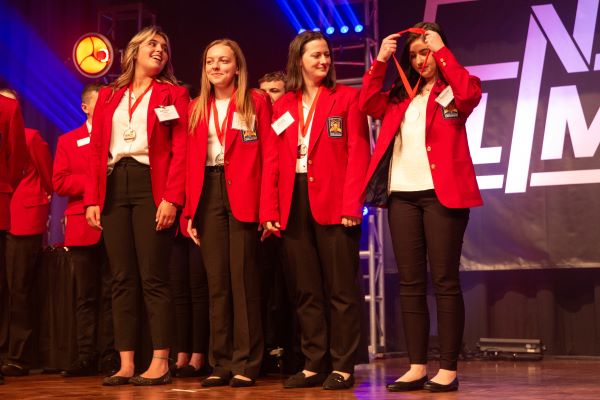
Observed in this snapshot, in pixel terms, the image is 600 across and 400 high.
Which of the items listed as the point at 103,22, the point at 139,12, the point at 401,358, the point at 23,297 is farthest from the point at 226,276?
the point at 103,22

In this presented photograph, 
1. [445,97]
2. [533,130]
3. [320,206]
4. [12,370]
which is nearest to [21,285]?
[12,370]

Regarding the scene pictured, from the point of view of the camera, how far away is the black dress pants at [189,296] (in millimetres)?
4121

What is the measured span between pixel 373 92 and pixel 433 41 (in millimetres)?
324

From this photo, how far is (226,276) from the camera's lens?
11.5ft

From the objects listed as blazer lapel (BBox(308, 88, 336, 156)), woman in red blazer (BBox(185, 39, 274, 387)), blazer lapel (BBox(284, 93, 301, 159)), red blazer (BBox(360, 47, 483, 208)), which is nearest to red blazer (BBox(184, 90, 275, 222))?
woman in red blazer (BBox(185, 39, 274, 387))

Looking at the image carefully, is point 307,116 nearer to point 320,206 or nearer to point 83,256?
point 320,206

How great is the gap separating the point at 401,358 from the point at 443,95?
2782 mm

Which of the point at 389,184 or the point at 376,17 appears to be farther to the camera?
the point at 376,17

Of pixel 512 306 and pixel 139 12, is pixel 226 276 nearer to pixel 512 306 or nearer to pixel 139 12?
pixel 512 306

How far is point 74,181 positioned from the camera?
4.36 meters

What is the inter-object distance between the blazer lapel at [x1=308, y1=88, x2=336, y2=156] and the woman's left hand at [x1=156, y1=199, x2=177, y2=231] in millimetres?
644

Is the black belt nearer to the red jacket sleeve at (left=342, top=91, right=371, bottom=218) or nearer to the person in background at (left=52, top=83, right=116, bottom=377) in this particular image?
the red jacket sleeve at (left=342, top=91, right=371, bottom=218)

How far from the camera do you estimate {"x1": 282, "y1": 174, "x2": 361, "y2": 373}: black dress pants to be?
335 cm

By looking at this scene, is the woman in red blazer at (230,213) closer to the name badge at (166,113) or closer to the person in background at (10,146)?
the name badge at (166,113)
